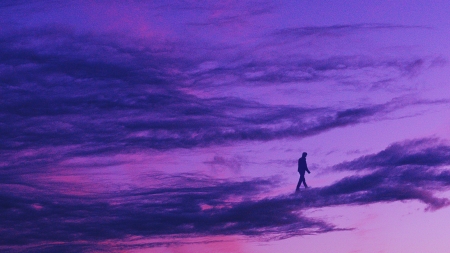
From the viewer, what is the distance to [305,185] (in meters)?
119

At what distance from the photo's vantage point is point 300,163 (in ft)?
380

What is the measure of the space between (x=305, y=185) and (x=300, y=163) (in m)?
3.91
